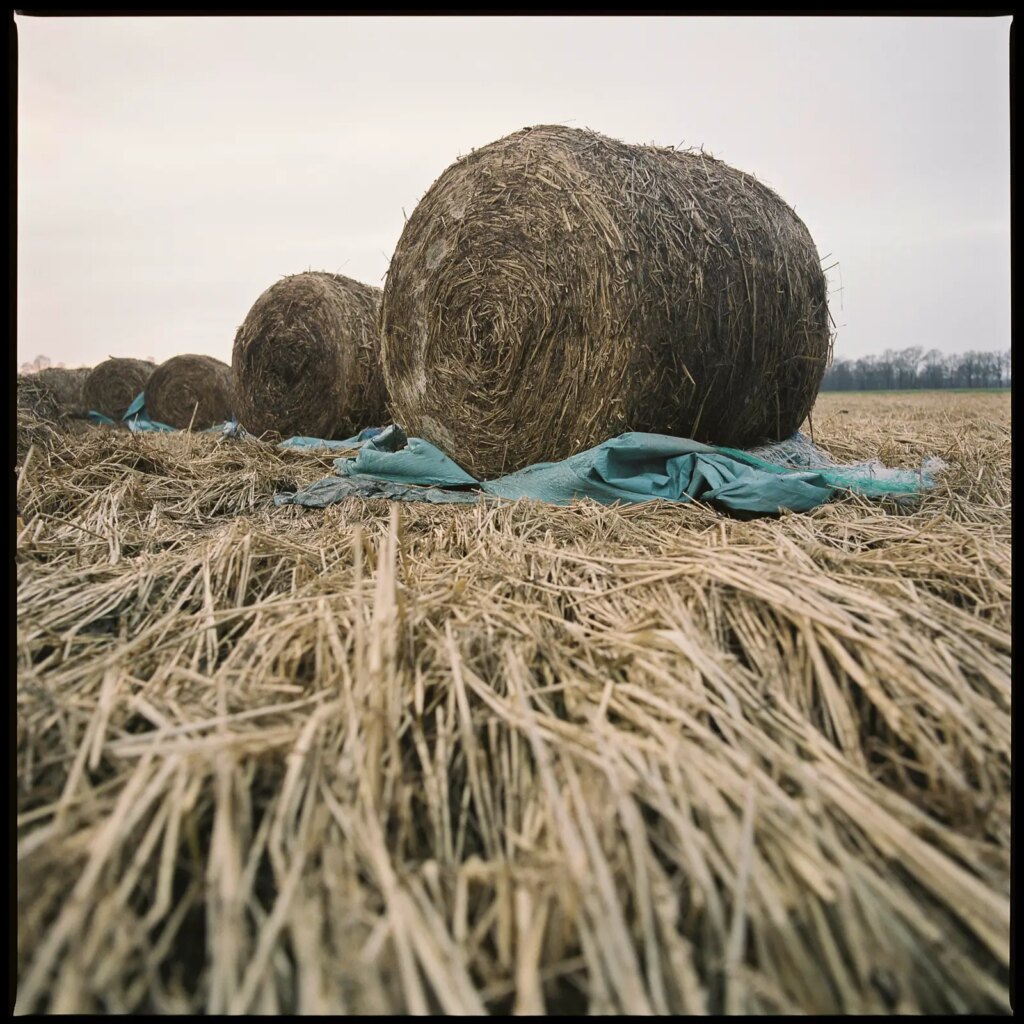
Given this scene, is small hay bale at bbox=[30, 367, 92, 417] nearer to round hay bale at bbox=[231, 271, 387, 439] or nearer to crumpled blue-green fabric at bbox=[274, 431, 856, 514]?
round hay bale at bbox=[231, 271, 387, 439]

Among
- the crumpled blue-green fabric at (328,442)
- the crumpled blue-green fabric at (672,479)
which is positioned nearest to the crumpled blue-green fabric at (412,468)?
the crumpled blue-green fabric at (672,479)

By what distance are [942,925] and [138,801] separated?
3.31 ft

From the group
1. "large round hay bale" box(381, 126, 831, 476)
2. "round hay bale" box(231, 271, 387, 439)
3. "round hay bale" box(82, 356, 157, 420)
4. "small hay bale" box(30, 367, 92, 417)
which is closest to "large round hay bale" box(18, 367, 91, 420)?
"small hay bale" box(30, 367, 92, 417)

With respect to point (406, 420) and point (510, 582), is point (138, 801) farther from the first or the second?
point (406, 420)

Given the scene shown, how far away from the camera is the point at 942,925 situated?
0.97 meters

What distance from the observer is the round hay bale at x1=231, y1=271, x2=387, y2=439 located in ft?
21.4

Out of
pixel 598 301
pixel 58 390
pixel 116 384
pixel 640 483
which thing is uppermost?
pixel 116 384

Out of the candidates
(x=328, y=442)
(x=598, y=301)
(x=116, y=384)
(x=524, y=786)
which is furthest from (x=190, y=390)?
(x=524, y=786)

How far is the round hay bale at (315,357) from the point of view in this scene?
652 centimetres

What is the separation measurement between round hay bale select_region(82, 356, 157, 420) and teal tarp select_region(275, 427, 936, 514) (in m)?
8.59

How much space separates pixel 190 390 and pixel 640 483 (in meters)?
7.69

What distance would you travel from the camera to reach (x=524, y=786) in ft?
3.91

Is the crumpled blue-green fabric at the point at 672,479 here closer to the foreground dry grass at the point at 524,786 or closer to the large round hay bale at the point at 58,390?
the foreground dry grass at the point at 524,786

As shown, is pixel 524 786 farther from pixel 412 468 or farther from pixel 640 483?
pixel 412 468
